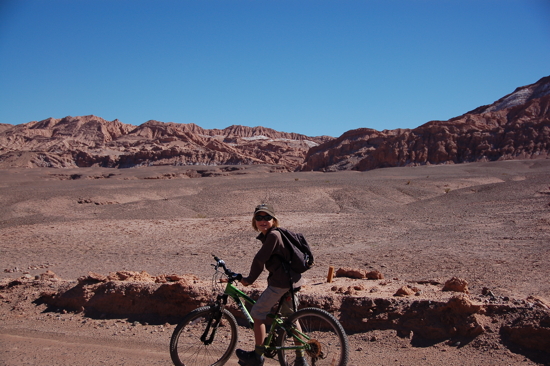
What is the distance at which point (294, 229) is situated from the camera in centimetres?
1761

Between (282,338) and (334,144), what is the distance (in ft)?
281

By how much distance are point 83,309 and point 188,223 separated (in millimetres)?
13278

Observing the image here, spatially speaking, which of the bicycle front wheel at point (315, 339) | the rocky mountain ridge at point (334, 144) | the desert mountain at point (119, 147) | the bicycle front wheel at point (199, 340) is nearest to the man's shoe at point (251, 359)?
the bicycle front wheel at point (315, 339)

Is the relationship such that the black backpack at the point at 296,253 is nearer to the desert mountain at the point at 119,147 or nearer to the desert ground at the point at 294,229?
the desert ground at the point at 294,229

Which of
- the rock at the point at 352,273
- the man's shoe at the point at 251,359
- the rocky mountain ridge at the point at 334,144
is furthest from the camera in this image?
the rocky mountain ridge at the point at 334,144

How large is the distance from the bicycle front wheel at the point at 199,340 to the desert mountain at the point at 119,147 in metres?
81.4

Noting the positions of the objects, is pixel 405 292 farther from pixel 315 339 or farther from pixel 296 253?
pixel 296 253

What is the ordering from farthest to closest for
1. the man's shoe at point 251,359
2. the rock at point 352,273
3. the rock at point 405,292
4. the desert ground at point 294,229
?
1. the rock at point 352,273
2. the rock at point 405,292
3. the desert ground at point 294,229
4. the man's shoe at point 251,359

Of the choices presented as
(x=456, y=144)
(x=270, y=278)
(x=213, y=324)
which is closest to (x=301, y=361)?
(x=270, y=278)

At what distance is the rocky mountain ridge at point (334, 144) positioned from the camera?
62031mm

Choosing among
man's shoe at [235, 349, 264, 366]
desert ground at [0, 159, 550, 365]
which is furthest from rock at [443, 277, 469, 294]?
man's shoe at [235, 349, 264, 366]

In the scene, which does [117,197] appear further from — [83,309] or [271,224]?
[271,224]

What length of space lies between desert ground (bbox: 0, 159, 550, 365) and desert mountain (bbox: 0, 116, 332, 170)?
60.1 m

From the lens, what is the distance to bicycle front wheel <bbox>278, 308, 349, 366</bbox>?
378cm
